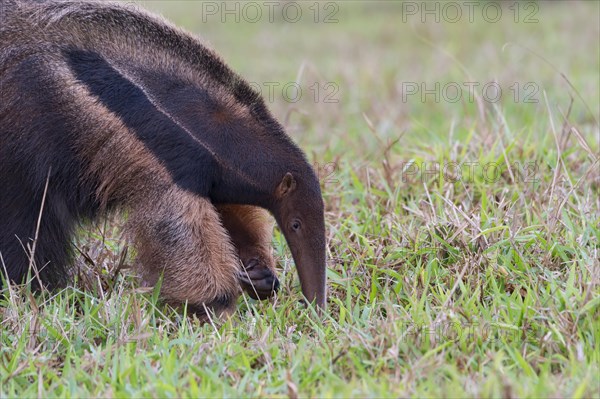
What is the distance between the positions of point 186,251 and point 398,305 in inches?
44.2

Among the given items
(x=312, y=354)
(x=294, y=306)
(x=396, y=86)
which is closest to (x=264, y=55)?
(x=396, y=86)

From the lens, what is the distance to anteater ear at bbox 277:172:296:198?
195 inches

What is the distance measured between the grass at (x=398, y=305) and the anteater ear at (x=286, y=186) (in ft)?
1.90

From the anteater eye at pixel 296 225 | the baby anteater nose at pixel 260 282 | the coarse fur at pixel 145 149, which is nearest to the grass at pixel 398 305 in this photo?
the baby anteater nose at pixel 260 282

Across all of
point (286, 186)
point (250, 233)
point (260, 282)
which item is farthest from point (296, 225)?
point (250, 233)

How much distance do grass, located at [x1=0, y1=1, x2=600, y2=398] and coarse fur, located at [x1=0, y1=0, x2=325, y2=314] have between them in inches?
10.7

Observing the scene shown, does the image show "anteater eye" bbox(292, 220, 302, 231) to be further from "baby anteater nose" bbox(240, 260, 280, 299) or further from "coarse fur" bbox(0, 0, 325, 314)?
"baby anteater nose" bbox(240, 260, 280, 299)

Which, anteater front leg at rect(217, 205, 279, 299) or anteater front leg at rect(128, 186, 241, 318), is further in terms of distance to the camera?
anteater front leg at rect(217, 205, 279, 299)

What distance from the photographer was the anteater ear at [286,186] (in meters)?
4.95

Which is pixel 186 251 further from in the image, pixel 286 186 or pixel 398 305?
pixel 398 305

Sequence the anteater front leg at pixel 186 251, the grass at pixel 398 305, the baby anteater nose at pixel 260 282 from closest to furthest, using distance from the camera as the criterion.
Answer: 1. the grass at pixel 398 305
2. the anteater front leg at pixel 186 251
3. the baby anteater nose at pixel 260 282

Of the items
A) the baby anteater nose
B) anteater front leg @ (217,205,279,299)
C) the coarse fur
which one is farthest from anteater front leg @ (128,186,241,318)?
anteater front leg @ (217,205,279,299)

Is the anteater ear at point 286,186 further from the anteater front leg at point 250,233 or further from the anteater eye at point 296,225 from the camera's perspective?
the anteater front leg at point 250,233

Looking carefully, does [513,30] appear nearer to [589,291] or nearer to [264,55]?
[264,55]
